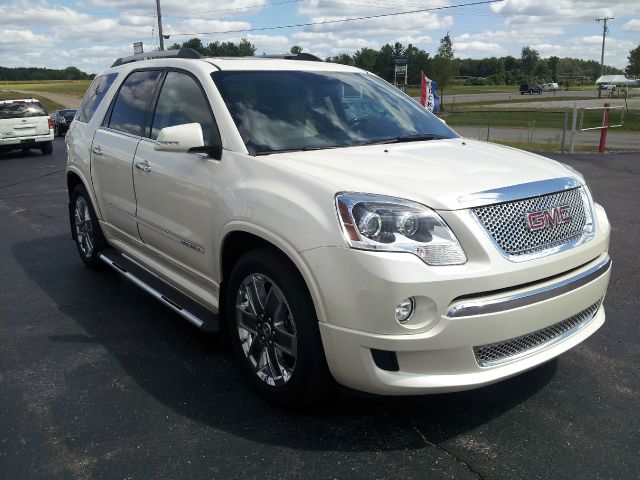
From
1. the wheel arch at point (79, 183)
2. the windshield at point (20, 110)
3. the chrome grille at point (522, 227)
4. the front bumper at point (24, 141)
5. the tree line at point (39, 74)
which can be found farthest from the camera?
the tree line at point (39, 74)

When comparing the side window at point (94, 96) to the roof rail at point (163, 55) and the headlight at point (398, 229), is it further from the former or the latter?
the headlight at point (398, 229)

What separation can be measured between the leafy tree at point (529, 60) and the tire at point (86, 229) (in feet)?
440

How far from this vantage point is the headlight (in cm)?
270

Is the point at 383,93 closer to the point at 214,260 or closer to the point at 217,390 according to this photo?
the point at 214,260

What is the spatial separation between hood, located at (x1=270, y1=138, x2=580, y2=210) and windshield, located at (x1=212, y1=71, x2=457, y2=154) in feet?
0.66

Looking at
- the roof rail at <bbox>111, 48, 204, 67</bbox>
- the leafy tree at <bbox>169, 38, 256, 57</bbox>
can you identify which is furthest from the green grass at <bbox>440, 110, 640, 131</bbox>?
the roof rail at <bbox>111, 48, 204, 67</bbox>

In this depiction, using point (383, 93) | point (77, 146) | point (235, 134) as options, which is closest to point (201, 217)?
point (235, 134)

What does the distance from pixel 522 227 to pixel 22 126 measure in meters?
19.4

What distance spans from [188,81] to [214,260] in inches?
50.0

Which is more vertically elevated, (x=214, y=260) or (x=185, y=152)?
(x=185, y=152)

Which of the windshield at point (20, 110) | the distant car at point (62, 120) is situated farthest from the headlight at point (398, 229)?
the distant car at point (62, 120)

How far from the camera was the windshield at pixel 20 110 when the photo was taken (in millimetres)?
19087

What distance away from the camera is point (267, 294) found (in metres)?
3.24

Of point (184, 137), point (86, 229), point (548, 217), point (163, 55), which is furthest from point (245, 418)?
point (86, 229)
